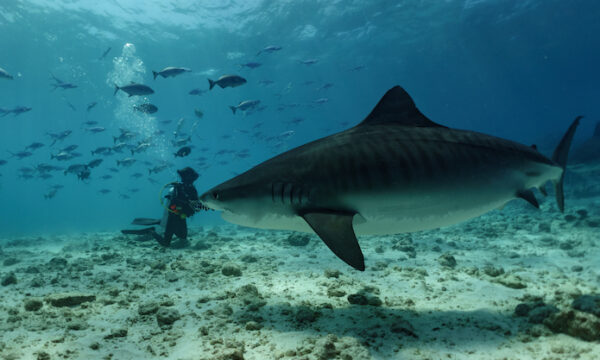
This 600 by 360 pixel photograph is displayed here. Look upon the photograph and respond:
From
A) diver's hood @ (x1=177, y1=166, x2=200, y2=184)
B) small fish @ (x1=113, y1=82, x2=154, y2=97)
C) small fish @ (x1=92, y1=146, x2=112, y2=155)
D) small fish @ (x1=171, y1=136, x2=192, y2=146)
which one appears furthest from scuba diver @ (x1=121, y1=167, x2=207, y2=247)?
small fish @ (x1=92, y1=146, x2=112, y2=155)

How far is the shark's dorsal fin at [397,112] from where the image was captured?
11.0 ft

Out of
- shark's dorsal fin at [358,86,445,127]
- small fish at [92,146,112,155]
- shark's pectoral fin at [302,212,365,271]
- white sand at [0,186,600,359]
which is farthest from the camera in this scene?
small fish at [92,146,112,155]

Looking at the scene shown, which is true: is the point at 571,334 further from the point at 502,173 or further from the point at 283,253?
the point at 283,253

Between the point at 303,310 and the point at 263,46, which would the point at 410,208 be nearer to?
the point at 303,310

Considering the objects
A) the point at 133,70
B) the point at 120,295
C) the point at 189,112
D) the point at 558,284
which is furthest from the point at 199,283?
the point at 189,112

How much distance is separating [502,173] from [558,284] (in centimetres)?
248

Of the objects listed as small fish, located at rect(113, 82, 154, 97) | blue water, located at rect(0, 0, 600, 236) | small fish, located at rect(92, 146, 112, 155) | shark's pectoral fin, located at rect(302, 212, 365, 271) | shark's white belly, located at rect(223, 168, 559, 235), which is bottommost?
shark's pectoral fin, located at rect(302, 212, 365, 271)

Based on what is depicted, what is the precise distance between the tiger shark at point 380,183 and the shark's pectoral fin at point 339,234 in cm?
2

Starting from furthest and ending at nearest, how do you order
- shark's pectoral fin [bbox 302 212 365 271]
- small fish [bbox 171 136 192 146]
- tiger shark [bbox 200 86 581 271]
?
small fish [bbox 171 136 192 146], tiger shark [bbox 200 86 581 271], shark's pectoral fin [bbox 302 212 365 271]

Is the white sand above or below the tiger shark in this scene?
below

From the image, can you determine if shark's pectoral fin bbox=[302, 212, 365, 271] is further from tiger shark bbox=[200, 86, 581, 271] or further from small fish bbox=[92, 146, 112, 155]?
small fish bbox=[92, 146, 112, 155]

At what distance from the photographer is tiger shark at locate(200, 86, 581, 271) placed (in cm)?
268

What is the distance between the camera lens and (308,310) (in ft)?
9.97

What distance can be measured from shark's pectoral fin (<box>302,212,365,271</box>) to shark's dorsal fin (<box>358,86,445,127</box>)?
1.34 metres
